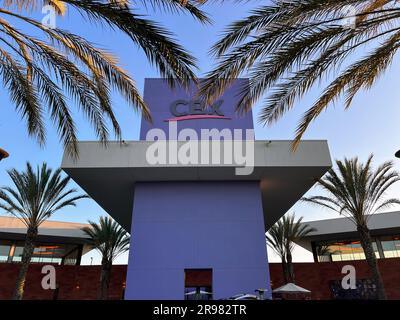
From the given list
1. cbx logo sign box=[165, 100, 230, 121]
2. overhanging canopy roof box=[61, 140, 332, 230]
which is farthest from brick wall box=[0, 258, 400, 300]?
cbx logo sign box=[165, 100, 230, 121]

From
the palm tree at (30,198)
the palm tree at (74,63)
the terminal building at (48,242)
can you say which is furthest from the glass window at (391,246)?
the palm tree at (74,63)

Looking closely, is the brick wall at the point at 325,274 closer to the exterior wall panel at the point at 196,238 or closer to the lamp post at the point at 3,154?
the exterior wall panel at the point at 196,238

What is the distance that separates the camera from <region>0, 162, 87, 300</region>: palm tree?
1741cm

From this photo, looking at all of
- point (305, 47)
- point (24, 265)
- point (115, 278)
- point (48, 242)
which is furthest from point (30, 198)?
point (305, 47)

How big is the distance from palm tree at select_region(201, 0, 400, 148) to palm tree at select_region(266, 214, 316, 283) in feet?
61.5

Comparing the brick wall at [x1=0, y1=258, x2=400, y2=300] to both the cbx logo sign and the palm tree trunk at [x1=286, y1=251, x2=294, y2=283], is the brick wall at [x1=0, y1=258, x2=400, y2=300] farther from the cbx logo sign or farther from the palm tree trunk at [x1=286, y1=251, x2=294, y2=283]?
the cbx logo sign

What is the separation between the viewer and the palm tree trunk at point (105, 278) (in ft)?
72.2

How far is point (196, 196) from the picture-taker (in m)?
13.0

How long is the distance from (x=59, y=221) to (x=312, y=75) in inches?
1040

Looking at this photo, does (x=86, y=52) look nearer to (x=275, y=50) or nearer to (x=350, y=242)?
(x=275, y=50)

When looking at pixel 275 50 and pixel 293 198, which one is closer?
pixel 275 50

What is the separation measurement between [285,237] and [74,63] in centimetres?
2167

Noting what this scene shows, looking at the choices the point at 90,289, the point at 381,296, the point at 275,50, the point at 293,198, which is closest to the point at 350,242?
the point at 381,296

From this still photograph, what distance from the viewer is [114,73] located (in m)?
6.74
